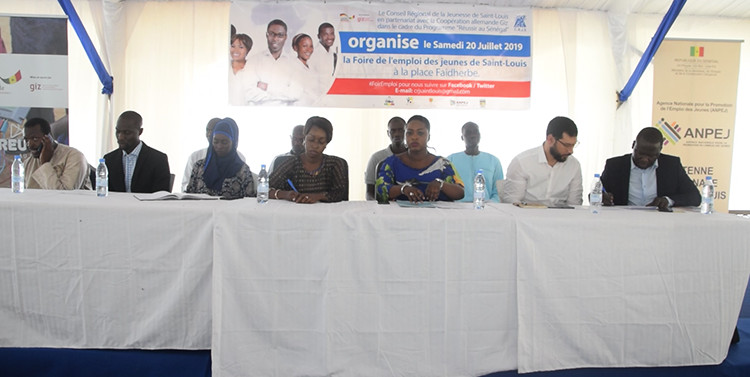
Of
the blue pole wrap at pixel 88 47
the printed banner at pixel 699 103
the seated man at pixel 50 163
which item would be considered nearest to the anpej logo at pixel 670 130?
the printed banner at pixel 699 103

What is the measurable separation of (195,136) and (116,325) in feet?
10.9

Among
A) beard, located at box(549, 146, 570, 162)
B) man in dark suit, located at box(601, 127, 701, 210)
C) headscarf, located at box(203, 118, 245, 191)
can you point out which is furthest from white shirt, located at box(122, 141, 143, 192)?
man in dark suit, located at box(601, 127, 701, 210)

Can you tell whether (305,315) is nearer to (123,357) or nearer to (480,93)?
(123,357)

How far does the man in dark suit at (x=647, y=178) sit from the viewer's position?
2709mm

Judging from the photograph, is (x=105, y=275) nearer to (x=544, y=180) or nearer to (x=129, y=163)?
(x=129, y=163)

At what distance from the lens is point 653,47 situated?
4434 millimetres

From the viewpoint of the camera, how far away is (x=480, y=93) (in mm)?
4656

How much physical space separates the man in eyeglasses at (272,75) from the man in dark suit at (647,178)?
10.2 ft

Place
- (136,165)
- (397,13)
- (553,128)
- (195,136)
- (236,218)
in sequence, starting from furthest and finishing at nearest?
1. (195,136)
2. (397,13)
3. (136,165)
4. (553,128)
5. (236,218)

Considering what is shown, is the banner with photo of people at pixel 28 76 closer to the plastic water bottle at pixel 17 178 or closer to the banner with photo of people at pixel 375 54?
the banner with photo of people at pixel 375 54

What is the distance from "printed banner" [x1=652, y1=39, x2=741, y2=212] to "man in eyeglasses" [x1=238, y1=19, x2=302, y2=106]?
13.7ft

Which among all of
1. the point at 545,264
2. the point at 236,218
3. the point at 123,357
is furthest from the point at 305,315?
the point at 545,264

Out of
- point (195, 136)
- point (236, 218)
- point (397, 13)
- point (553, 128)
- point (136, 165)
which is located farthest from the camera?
point (195, 136)

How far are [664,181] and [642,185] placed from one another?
0.12 m
